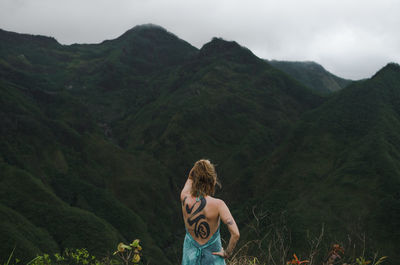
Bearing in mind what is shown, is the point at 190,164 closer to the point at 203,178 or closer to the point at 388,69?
the point at 388,69

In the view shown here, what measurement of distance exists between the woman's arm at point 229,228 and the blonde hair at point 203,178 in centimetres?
35

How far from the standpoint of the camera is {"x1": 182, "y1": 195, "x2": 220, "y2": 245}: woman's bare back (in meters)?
5.81

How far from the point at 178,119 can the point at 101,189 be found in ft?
191

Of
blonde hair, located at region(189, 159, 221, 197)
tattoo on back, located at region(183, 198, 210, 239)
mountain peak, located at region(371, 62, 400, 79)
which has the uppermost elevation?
mountain peak, located at region(371, 62, 400, 79)

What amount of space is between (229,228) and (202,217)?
1.60 ft

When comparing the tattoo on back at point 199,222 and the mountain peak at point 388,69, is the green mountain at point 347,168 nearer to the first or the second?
the mountain peak at point 388,69

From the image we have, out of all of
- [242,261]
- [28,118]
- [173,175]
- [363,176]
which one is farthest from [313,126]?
[242,261]

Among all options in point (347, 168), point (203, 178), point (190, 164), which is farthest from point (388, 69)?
point (203, 178)

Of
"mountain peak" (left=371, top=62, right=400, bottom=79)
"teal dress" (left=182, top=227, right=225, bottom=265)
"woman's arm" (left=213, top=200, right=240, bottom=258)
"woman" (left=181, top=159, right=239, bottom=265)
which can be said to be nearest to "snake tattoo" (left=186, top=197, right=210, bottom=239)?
"woman" (left=181, top=159, right=239, bottom=265)

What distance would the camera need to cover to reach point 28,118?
131000mm

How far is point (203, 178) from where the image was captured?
582 cm

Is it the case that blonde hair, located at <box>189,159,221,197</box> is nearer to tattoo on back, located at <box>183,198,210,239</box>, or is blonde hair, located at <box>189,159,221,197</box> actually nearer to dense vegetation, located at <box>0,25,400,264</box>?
tattoo on back, located at <box>183,198,210,239</box>

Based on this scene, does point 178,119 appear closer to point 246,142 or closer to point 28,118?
point 246,142

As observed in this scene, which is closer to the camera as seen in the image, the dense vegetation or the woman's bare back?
the woman's bare back
